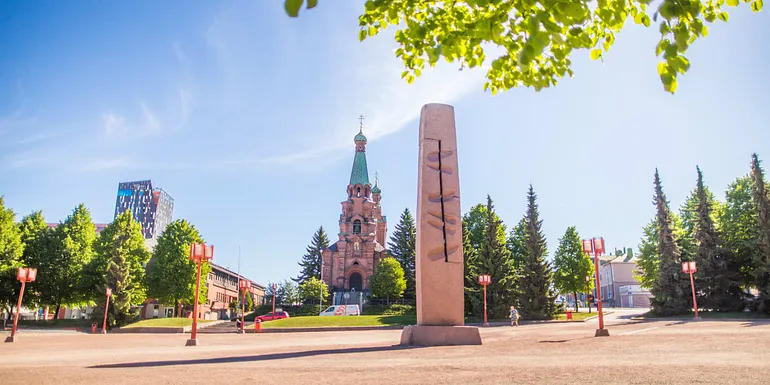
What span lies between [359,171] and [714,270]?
1964 inches

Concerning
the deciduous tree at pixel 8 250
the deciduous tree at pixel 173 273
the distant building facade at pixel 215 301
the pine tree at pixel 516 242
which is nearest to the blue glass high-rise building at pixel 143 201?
the distant building facade at pixel 215 301

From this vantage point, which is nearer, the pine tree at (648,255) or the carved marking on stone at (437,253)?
the carved marking on stone at (437,253)

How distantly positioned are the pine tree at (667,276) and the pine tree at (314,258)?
5077 cm

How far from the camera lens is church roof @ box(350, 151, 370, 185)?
7431cm

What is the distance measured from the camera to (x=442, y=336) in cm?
1395

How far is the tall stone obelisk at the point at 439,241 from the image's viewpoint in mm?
14102

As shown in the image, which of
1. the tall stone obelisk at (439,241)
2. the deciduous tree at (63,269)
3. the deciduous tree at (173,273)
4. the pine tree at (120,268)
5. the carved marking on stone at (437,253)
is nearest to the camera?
the tall stone obelisk at (439,241)

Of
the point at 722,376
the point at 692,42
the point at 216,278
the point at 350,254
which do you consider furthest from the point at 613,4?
the point at 216,278

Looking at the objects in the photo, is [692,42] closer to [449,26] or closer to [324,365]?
[449,26]

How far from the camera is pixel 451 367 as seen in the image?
25.4ft

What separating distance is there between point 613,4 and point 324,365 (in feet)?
22.3

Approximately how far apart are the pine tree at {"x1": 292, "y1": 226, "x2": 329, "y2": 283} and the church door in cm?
1064

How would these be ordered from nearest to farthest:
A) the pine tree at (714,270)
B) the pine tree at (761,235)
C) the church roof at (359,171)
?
1. the pine tree at (761,235)
2. the pine tree at (714,270)
3. the church roof at (359,171)

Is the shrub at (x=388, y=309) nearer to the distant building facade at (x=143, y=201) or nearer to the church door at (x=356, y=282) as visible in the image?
the church door at (x=356, y=282)
